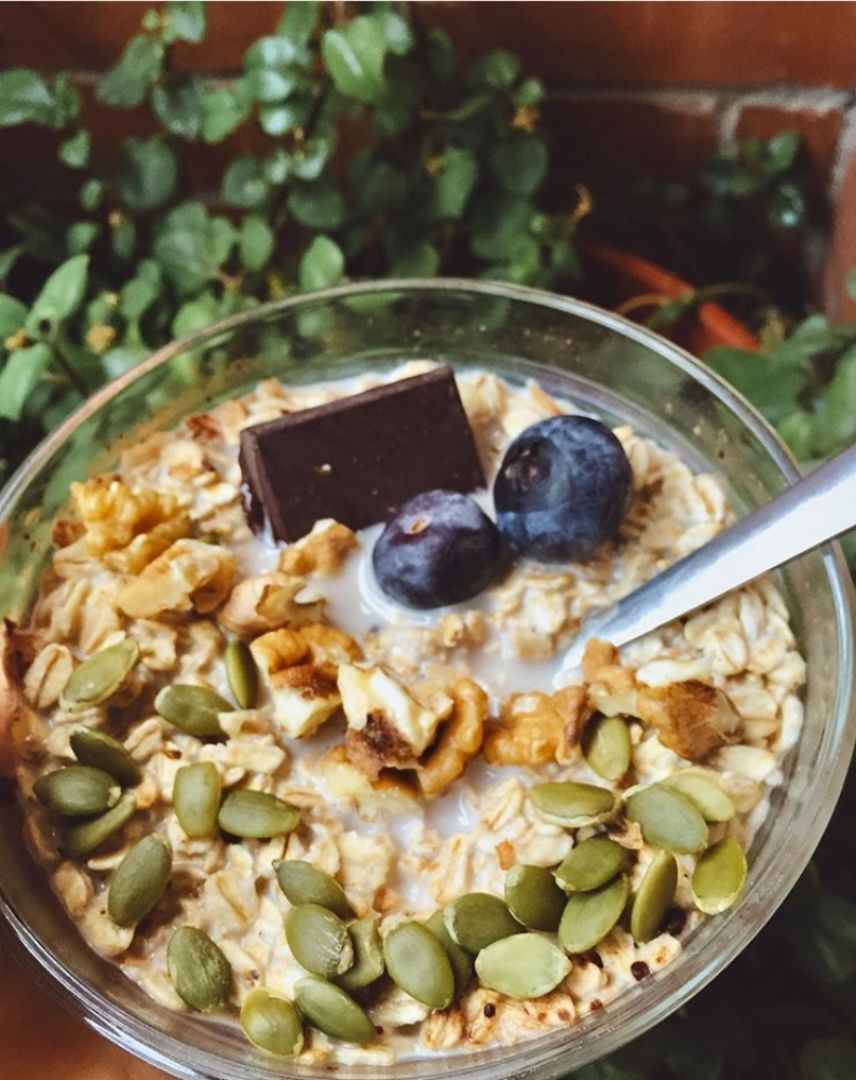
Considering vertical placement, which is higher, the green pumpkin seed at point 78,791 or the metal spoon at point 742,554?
the green pumpkin seed at point 78,791

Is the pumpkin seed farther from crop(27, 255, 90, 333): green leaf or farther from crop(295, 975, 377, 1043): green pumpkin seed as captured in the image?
crop(27, 255, 90, 333): green leaf

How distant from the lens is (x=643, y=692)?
0.71 metres

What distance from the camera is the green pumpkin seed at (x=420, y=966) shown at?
0.65 m

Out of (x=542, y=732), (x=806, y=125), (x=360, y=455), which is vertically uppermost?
(x=806, y=125)

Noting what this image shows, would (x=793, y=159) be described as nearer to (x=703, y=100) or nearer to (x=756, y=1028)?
(x=703, y=100)

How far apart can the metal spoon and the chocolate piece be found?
0.49 feet

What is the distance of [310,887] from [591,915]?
0.52 ft

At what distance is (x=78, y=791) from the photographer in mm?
708

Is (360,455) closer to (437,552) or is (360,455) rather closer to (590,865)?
(437,552)

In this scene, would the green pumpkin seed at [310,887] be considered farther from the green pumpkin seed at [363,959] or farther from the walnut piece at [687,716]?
the walnut piece at [687,716]

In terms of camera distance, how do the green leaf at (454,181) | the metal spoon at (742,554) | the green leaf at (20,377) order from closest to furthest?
the metal spoon at (742,554)
the green leaf at (20,377)
the green leaf at (454,181)

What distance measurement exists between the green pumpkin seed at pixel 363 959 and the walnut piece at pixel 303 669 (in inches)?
4.9

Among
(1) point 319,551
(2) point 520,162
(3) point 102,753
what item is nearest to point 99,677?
(3) point 102,753

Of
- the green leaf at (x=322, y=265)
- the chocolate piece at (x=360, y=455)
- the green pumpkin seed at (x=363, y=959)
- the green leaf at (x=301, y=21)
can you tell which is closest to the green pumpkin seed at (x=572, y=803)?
the green pumpkin seed at (x=363, y=959)
